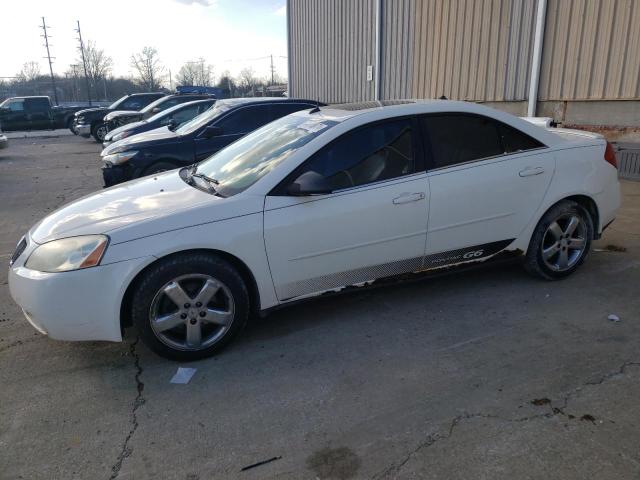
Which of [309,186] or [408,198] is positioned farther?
[408,198]

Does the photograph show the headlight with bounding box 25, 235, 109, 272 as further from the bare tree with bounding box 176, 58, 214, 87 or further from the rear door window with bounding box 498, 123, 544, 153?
the bare tree with bounding box 176, 58, 214, 87

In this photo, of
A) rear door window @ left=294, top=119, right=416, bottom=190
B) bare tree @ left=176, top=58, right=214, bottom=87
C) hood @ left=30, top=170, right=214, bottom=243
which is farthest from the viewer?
bare tree @ left=176, top=58, right=214, bottom=87

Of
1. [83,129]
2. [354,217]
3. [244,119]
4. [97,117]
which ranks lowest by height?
[83,129]

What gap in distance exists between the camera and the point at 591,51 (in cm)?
878

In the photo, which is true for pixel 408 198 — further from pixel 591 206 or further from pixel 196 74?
pixel 196 74

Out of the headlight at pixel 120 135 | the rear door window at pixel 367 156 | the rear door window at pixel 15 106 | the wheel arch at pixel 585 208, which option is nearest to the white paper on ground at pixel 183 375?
the rear door window at pixel 367 156

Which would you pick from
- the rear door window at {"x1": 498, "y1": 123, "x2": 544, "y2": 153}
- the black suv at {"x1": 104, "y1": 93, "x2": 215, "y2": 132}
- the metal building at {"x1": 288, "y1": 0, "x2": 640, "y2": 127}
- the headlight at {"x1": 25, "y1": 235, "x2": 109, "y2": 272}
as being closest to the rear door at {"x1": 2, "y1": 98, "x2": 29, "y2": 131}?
the black suv at {"x1": 104, "y1": 93, "x2": 215, "y2": 132}

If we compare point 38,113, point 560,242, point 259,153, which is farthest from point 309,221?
point 38,113

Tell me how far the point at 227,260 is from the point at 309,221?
606 mm

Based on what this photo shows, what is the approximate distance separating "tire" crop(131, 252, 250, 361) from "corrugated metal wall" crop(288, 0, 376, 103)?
12870mm

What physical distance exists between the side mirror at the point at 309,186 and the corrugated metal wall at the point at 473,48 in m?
8.40

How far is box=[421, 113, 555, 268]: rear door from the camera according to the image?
12.6 feet

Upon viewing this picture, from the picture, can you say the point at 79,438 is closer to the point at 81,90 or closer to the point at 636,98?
the point at 636,98

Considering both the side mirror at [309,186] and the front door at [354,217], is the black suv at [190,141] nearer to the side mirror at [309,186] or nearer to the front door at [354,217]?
the front door at [354,217]
